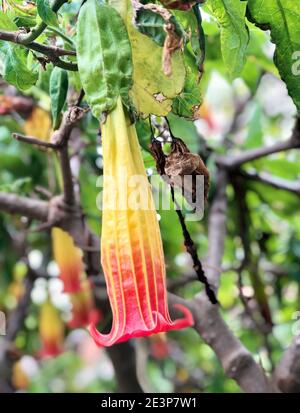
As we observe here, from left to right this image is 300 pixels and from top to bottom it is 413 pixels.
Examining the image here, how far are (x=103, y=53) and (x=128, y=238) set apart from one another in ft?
0.50

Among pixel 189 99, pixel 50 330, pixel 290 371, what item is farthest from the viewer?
pixel 50 330

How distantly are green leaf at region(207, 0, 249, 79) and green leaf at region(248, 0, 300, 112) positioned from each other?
0.02 metres

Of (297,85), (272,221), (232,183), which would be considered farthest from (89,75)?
(272,221)

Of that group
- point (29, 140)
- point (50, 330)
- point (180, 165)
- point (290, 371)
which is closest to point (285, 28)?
point (180, 165)

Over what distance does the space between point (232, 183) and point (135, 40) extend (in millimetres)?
796

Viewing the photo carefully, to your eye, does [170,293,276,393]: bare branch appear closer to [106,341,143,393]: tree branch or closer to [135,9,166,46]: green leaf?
[106,341,143,393]: tree branch

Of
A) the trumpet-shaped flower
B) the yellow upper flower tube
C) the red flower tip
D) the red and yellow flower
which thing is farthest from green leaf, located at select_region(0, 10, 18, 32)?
the red and yellow flower

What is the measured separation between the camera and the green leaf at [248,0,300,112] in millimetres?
602

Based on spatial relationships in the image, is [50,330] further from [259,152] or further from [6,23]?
[6,23]

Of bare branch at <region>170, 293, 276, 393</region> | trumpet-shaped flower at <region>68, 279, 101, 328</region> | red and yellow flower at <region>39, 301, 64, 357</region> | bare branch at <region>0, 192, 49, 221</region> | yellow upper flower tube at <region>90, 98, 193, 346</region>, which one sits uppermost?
yellow upper flower tube at <region>90, 98, 193, 346</region>

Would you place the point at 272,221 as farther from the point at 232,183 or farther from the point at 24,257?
the point at 24,257

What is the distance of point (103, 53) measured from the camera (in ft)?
1.72

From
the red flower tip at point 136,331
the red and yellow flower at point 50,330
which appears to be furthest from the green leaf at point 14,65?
the red and yellow flower at point 50,330

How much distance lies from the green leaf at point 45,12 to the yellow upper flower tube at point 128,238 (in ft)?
0.29
